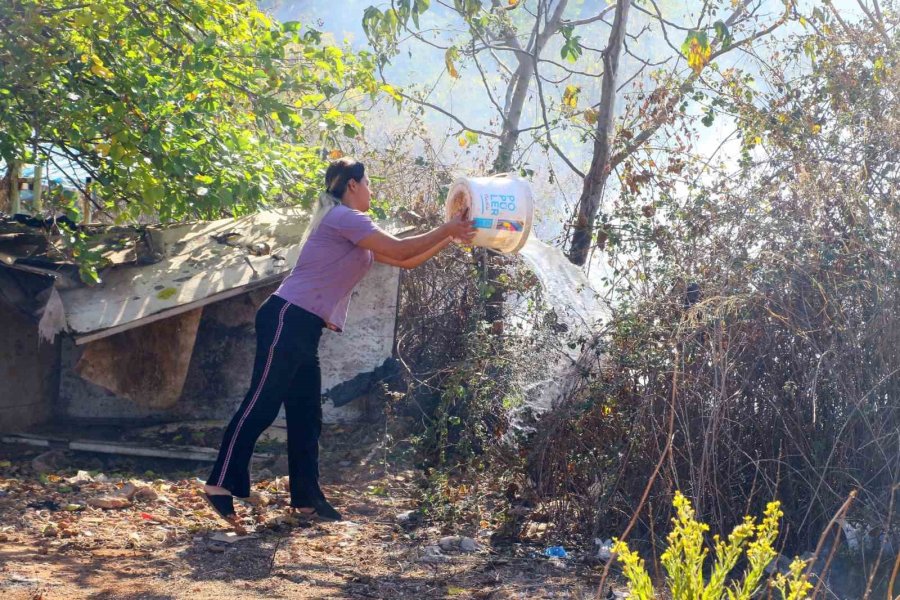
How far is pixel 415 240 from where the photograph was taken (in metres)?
4.00

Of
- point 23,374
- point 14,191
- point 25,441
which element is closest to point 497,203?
point 25,441

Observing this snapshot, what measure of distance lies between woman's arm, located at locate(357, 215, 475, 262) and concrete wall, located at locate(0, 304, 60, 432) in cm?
309

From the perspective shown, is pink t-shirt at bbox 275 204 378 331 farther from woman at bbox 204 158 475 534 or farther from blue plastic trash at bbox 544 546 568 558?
blue plastic trash at bbox 544 546 568 558

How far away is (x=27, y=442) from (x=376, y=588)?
10.7ft

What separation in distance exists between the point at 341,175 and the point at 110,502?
2.07 meters

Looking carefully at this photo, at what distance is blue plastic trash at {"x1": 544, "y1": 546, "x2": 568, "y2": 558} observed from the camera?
13.2 ft

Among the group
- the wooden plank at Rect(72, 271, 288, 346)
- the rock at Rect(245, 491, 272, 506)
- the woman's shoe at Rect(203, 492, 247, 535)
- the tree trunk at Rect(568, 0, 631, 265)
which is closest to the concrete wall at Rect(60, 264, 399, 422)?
the wooden plank at Rect(72, 271, 288, 346)

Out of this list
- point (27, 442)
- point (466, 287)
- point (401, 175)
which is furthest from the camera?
point (401, 175)

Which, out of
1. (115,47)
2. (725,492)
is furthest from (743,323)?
(115,47)

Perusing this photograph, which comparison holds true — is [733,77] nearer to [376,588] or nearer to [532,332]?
[532,332]

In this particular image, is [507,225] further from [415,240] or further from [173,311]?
[173,311]

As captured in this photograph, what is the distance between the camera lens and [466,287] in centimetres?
621

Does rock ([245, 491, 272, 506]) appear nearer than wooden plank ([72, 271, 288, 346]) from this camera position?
Yes

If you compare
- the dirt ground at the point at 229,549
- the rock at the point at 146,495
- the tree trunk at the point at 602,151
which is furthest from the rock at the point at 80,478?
the tree trunk at the point at 602,151
